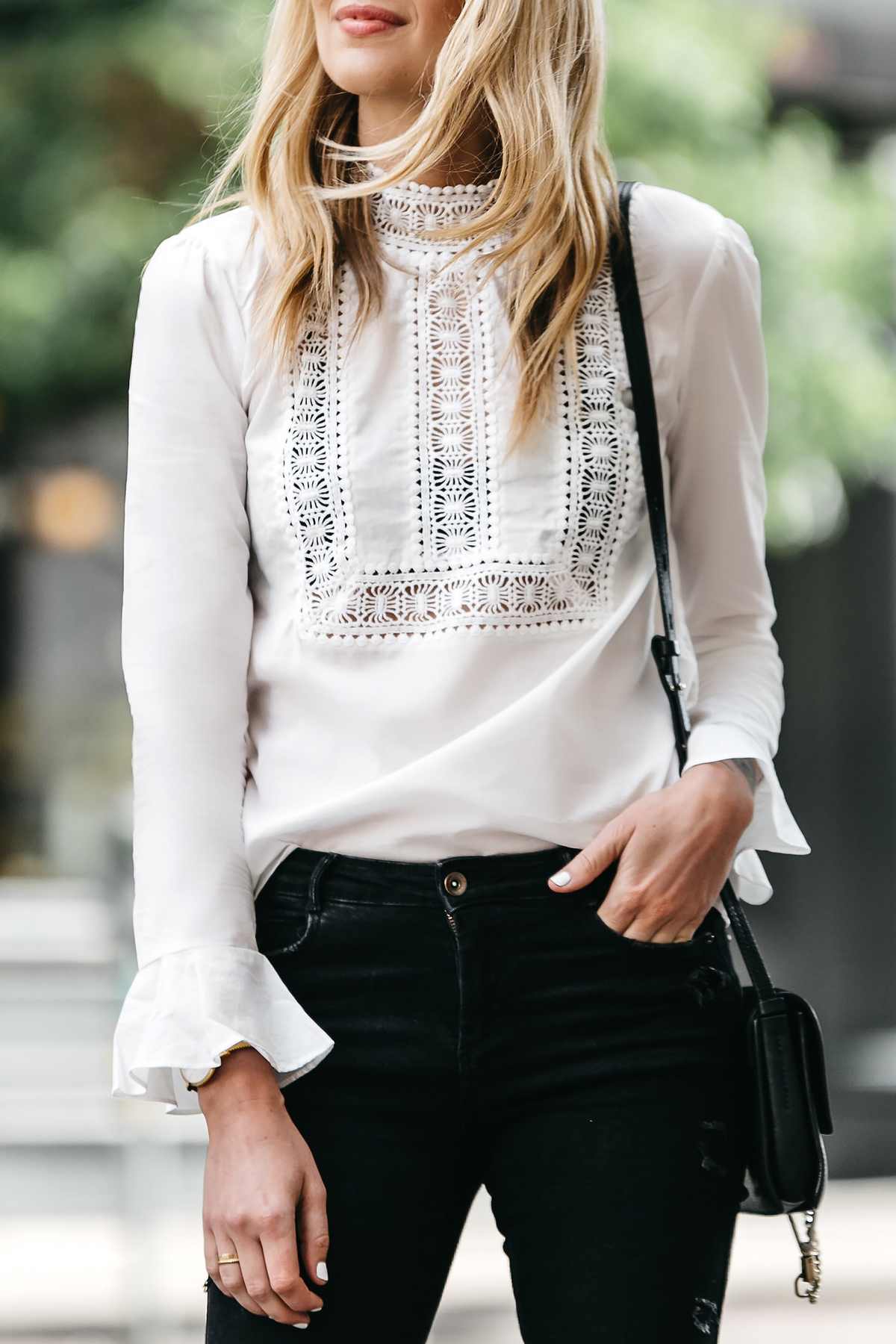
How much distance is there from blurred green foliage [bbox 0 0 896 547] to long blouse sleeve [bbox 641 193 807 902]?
3.07 m

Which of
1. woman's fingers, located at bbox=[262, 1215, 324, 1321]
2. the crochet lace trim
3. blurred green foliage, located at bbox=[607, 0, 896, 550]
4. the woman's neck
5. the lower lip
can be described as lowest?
woman's fingers, located at bbox=[262, 1215, 324, 1321]

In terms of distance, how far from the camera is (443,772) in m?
1.32

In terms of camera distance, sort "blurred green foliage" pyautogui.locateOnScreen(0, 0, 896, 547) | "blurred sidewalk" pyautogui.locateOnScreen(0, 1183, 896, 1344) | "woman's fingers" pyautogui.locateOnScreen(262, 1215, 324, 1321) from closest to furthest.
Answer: "woman's fingers" pyautogui.locateOnScreen(262, 1215, 324, 1321) → "blurred sidewalk" pyautogui.locateOnScreen(0, 1183, 896, 1344) → "blurred green foliage" pyautogui.locateOnScreen(0, 0, 896, 547)

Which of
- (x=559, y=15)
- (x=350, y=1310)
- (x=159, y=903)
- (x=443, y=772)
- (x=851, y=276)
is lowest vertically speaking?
(x=350, y=1310)

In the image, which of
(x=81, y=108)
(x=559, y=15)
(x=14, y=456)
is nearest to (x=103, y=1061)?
(x=14, y=456)

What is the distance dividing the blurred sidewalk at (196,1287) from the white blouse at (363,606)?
2.49 meters

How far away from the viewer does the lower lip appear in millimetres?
1443

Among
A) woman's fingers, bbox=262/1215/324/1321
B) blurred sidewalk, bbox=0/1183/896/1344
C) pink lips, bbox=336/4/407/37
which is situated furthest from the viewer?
blurred sidewalk, bbox=0/1183/896/1344

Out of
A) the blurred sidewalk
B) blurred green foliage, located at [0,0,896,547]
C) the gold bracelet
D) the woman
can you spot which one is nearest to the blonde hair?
the woman

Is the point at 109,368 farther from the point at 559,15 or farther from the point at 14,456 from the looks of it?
the point at 559,15

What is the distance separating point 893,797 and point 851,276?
1.99 m

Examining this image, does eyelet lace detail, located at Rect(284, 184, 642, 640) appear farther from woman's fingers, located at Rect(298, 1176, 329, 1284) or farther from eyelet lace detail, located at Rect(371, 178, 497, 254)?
woman's fingers, located at Rect(298, 1176, 329, 1284)

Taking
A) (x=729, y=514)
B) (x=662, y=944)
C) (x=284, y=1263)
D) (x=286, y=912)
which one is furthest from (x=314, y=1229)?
(x=729, y=514)

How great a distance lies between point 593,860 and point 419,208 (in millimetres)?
660
